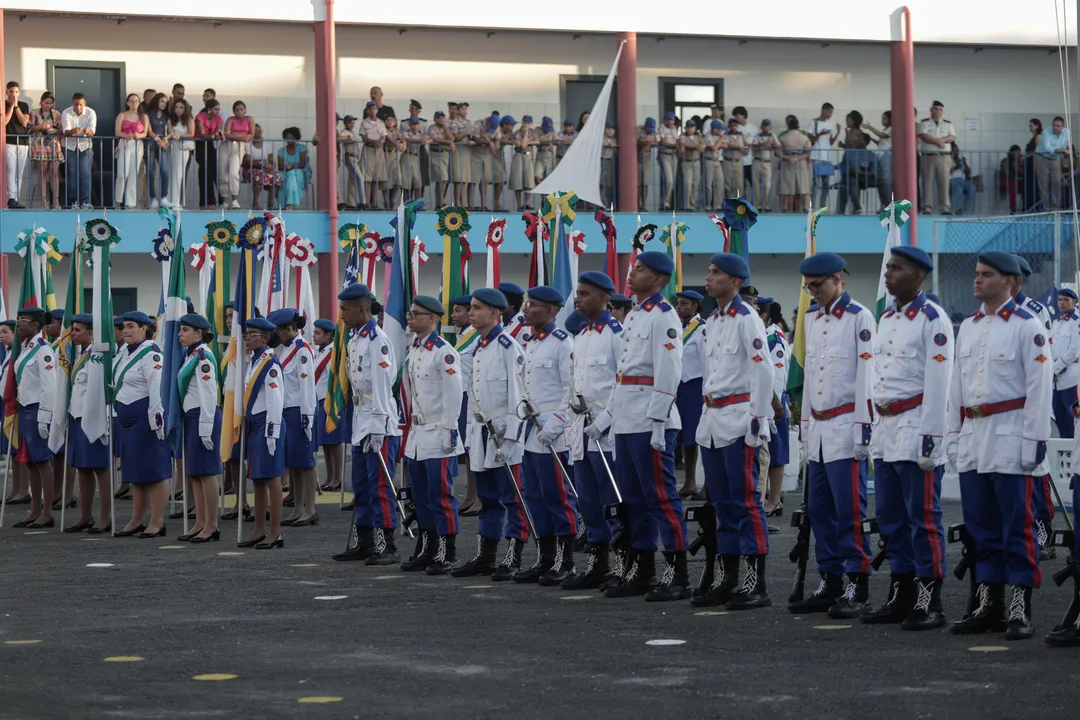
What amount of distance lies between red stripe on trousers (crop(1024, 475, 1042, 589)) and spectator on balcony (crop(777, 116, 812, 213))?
731 inches

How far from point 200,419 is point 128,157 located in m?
11.2

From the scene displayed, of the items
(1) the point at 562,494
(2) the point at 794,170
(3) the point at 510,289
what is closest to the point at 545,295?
(1) the point at 562,494

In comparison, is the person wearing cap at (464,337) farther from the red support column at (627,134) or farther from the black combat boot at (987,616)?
the red support column at (627,134)

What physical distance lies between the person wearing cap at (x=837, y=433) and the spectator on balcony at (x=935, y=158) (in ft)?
60.9

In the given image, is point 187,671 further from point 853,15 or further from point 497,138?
point 853,15

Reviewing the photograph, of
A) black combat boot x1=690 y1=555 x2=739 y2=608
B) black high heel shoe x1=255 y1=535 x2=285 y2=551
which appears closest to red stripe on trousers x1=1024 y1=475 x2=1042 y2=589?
black combat boot x1=690 y1=555 x2=739 y2=608

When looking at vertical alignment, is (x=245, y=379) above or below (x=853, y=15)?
below

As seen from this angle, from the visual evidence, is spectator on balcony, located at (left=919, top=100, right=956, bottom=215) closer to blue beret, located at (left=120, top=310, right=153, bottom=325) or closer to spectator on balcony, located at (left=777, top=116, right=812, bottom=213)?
spectator on balcony, located at (left=777, top=116, right=812, bottom=213)

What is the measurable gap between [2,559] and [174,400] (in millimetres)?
1912

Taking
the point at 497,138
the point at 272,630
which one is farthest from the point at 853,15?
the point at 272,630

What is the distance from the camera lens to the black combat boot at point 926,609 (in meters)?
8.84

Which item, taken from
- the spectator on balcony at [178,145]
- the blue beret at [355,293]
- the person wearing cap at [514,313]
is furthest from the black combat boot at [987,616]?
the spectator on balcony at [178,145]

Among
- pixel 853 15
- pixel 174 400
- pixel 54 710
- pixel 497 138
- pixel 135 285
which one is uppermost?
pixel 853 15

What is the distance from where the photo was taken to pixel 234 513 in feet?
51.8
